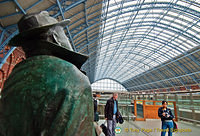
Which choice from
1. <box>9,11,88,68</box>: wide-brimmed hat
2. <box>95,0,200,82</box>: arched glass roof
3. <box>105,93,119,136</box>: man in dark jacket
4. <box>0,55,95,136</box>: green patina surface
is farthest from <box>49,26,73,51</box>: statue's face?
<box>95,0,200,82</box>: arched glass roof

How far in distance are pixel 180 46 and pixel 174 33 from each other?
14.2 ft

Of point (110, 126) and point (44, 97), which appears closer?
point (44, 97)

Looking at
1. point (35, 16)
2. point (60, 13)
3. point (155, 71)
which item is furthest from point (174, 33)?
point (35, 16)

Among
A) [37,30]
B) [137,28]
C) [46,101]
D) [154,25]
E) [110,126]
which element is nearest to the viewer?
[46,101]

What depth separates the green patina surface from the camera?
2.24ft

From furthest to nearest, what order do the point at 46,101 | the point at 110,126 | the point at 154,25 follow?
the point at 154,25, the point at 110,126, the point at 46,101

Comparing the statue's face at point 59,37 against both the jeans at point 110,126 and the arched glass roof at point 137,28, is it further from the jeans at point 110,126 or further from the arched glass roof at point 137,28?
the arched glass roof at point 137,28

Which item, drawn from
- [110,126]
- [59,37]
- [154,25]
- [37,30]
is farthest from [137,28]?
[37,30]

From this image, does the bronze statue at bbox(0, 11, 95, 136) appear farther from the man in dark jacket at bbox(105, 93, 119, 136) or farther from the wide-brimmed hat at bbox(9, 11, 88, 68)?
the man in dark jacket at bbox(105, 93, 119, 136)

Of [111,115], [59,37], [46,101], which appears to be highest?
[59,37]

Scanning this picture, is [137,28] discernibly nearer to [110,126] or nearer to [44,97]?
[110,126]

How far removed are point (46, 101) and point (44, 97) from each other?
28 mm

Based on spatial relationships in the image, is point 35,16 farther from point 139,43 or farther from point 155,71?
point 155,71

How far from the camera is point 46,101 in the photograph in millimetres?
716
